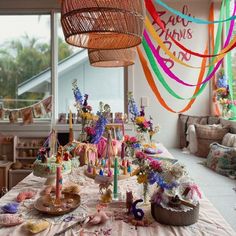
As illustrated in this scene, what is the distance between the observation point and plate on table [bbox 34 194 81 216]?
4.25 feet

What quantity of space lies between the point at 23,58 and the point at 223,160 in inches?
116

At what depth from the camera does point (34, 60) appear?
3979 millimetres

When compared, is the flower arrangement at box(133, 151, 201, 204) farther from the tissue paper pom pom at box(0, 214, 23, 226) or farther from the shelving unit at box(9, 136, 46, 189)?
the shelving unit at box(9, 136, 46, 189)

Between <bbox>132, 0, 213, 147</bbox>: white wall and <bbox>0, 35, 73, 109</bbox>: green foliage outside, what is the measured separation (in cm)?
116

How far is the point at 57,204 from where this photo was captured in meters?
1.37

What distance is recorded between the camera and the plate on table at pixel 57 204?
1.30 m

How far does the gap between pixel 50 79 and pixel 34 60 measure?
0.35 m

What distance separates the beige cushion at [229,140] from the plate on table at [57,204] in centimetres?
198

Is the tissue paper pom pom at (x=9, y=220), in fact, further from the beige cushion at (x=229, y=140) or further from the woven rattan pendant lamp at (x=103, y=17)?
the beige cushion at (x=229, y=140)

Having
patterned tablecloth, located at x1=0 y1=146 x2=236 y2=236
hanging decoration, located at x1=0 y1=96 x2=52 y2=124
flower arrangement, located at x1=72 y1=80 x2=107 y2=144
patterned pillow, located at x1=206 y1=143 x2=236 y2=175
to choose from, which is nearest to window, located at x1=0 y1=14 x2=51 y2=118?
hanging decoration, located at x1=0 y1=96 x2=52 y2=124

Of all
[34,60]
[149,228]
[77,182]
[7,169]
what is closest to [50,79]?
[34,60]

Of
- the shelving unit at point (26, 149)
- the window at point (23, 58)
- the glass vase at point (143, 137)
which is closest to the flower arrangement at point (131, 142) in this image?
the glass vase at point (143, 137)

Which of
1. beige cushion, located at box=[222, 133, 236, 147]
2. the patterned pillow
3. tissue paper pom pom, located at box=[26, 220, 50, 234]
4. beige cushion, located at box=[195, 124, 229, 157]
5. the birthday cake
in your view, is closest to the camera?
tissue paper pom pom, located at box=[26, 220, 50, 234]

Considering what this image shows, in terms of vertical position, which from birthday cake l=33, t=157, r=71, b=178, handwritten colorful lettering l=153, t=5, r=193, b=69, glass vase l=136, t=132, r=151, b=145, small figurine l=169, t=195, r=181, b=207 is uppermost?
handwritten colorful lettering l=153, t=5, r=193, b=69
